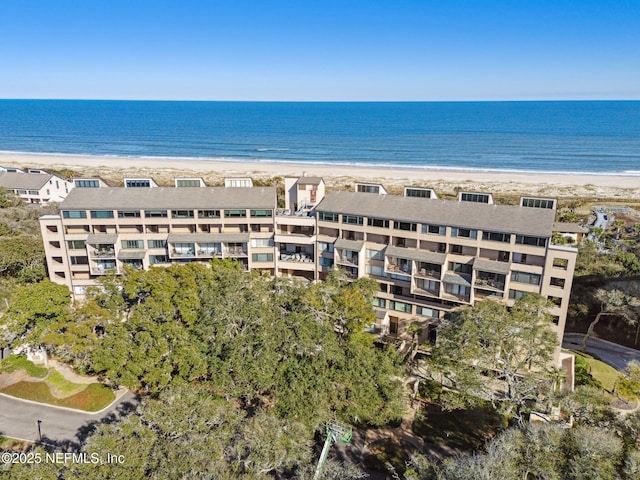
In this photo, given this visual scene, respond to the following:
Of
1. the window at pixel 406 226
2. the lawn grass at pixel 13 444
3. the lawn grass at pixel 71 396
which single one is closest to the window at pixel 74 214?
the lawn grass at pixel 71 396

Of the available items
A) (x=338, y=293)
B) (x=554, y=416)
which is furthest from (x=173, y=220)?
(x=554, y=416)

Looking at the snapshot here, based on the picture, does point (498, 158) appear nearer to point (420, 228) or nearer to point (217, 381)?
point (420, 228)

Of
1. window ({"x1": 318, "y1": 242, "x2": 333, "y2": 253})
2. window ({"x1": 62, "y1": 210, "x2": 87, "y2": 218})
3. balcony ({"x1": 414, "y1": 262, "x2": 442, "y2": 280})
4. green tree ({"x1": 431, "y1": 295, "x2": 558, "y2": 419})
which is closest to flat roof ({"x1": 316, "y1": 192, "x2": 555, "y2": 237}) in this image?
window ({"x1": 318, "y1": 242, "x2": 333, "y2": 253})

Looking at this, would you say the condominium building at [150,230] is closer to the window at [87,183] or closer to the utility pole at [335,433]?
the window at [87,183]

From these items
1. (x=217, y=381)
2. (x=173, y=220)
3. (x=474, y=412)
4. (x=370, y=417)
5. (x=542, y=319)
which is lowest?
(x=474, y=412)

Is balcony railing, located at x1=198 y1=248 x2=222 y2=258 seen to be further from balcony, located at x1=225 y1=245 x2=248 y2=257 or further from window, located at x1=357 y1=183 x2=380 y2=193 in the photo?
window, located at x1=357 y1=183 x2=380 y2=193

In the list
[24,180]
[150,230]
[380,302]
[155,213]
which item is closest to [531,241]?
[380,302]

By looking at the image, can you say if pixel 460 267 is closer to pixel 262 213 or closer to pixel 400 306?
pixel 400 306
